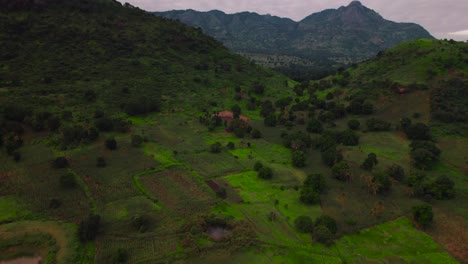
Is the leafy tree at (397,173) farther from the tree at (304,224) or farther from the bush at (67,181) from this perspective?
the bush at (67,181)

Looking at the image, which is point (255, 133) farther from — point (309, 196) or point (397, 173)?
point (397, 173)

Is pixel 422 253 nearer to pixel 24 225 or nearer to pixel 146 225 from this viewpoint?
pixel 146 225

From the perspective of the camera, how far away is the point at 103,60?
121750 mm

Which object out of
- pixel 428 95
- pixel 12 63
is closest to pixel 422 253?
pixel 428 95

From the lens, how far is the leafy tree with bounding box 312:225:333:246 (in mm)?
45500

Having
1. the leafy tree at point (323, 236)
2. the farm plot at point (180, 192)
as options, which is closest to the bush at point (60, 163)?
the farm plot at point (180, 192)

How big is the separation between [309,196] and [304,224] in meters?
8.27

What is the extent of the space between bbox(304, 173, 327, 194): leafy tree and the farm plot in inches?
751

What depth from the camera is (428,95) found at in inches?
4149

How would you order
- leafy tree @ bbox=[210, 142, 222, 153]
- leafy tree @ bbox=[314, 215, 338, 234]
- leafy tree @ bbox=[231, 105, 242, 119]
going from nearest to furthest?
leafy tree @ bbox=[314, 215, 338, 234] < leafy tree @ bbox=[210, 142, 222, 153] < leafy tree @ bbox=[231, 105, 242, 119]

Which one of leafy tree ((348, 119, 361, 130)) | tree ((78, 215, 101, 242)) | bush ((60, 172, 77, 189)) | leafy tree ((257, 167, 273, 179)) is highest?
leafy tree ((348, 119, 361, 130))

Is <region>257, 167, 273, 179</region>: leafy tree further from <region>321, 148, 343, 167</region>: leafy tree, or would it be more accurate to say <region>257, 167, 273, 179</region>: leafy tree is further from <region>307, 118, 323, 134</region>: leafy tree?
<region>307, 118, 323, 134</region>: leafy tree

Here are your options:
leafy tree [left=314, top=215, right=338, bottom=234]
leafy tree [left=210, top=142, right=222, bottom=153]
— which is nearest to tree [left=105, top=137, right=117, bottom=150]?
leafy tree [left=210, top=142, right=222, bottom=153]

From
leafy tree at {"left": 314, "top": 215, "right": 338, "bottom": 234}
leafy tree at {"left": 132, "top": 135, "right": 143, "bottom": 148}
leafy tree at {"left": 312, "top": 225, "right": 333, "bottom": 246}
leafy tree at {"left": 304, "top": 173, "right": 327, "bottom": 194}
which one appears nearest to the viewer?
leafy tree at {"left": 312, "top": 225, "right": 333, "bottom": 246}
